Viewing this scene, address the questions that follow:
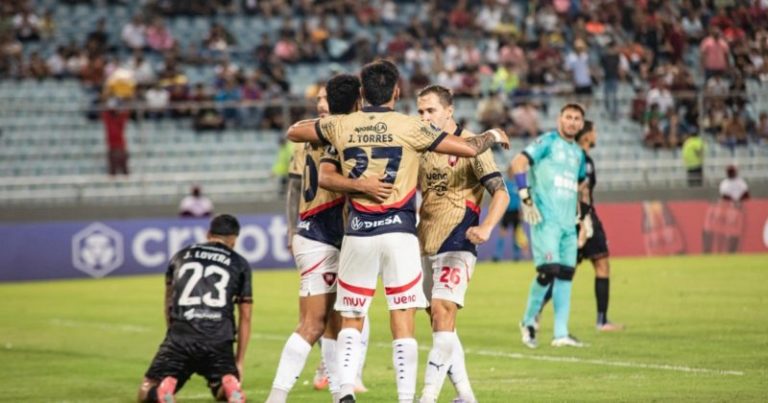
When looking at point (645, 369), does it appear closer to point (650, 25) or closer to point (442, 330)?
point (442, 330)

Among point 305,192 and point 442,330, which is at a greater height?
point 305,192

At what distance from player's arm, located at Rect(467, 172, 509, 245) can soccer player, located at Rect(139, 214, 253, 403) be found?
8.05ft

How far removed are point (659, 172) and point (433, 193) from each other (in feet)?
81.5

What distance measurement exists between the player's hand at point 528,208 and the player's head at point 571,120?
90 centimetres

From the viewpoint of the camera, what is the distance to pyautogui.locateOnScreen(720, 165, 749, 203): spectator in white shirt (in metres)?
31.8

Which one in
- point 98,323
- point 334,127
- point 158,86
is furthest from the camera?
point 158,86

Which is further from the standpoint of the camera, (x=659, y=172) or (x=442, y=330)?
(x=659, y=172)

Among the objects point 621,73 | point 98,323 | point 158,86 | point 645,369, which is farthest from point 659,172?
point 645,369

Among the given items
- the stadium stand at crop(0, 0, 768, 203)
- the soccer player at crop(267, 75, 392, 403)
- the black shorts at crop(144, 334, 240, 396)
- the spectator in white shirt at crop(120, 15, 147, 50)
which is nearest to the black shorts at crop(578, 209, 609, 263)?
the black shorts at crop(144, 334, 240, 396)

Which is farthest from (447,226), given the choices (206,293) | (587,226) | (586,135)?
(586,135)

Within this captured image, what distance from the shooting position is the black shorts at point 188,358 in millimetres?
11477

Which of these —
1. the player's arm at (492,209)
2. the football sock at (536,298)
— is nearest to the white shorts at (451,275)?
the player's arm at (492,209)

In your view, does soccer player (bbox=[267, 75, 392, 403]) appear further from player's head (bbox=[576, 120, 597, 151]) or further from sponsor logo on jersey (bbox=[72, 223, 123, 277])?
sponsor logo on jersey (bbox=[72, 223, 123, 277])

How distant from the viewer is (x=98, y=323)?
778 inches
